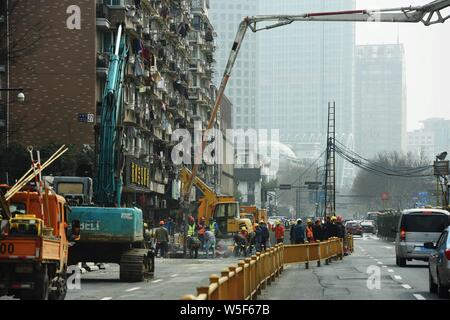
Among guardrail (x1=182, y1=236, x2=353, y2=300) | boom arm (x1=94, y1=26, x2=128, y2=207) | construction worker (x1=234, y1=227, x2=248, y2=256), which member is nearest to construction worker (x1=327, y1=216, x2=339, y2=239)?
guardrail (x1=182, y1=236, x2=353, y2=300)

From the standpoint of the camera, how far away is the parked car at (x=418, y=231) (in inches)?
1458

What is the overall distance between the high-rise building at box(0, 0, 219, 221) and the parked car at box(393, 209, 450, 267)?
1516 centimetres

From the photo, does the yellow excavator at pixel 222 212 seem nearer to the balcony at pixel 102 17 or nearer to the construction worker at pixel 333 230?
the balcony at pixel 102 17

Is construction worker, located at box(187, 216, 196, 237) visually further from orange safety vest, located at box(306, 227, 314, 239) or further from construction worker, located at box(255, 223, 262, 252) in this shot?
orange safety vest, located at box(306, 227, 314, 239)

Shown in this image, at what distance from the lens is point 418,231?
37.6 m

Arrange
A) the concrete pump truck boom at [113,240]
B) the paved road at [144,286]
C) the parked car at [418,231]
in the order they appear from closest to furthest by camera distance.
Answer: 1. the paved road at [144,286]
2. the concrete pump truck boom at [113,240]
3. the parked car at [418,231]

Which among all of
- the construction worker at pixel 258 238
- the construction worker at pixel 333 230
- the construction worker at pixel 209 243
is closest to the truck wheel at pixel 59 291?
the construction worker at pixel 333 230

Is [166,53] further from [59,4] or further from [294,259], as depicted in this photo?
[294,259]

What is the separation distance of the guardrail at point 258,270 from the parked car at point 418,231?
2982 mm

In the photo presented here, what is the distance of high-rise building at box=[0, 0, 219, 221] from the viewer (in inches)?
2359

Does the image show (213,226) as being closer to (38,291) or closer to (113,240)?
(113,240)

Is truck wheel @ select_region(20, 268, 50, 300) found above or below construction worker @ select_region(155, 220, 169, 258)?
above

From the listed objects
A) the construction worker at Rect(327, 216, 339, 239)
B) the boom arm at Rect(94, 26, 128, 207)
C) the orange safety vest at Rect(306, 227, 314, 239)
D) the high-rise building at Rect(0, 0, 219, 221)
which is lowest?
the orange safety vest at Rect(306, 227, 314, 239)
